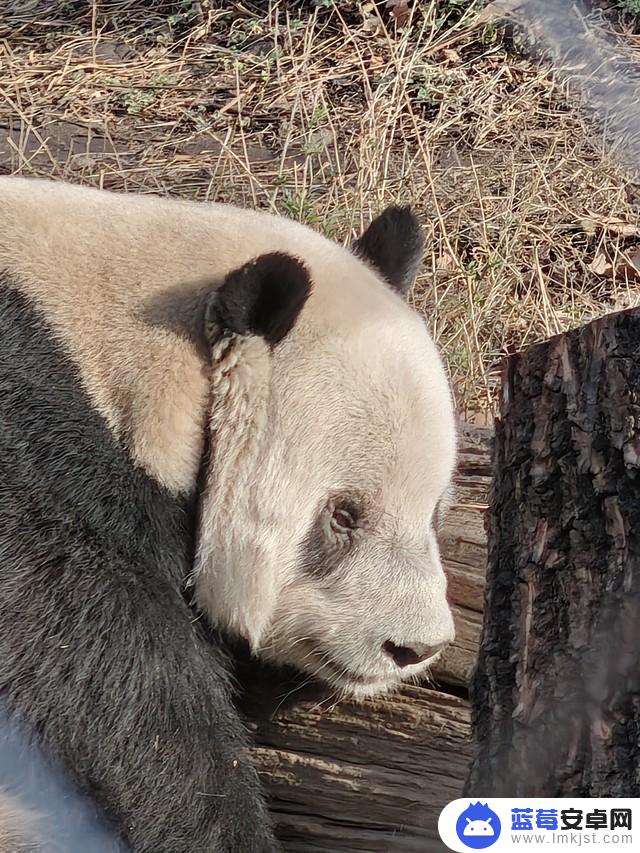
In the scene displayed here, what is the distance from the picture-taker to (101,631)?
222 cm

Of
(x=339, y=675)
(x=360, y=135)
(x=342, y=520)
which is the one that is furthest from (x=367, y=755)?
(x=360, y=135)

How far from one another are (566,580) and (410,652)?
661 mm

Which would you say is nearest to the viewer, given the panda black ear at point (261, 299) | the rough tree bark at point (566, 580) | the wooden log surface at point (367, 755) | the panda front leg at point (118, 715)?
the rough tree bark at point (566, 580)

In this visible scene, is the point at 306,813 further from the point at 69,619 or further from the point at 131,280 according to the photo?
the point at 131,280

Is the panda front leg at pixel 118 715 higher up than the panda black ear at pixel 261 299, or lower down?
lower down

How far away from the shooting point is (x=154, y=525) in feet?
7.75

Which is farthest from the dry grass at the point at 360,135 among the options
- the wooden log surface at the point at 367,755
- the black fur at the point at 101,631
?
the black fur at the point at 101,631

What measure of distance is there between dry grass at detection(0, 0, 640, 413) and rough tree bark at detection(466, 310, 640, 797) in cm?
240

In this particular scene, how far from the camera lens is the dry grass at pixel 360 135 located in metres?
5.15

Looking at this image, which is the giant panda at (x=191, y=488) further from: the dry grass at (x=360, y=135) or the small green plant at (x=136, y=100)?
the small green plant at (x=136, y=100)

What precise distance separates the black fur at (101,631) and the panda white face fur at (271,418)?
95 mm

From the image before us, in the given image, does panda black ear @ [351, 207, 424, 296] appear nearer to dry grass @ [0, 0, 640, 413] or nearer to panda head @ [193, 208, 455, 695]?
panda head @ [193, 208, 455, 695]

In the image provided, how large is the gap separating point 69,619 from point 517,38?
5485 millimetres

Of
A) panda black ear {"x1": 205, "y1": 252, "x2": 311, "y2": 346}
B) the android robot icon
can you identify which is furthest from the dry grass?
the android robot icon
